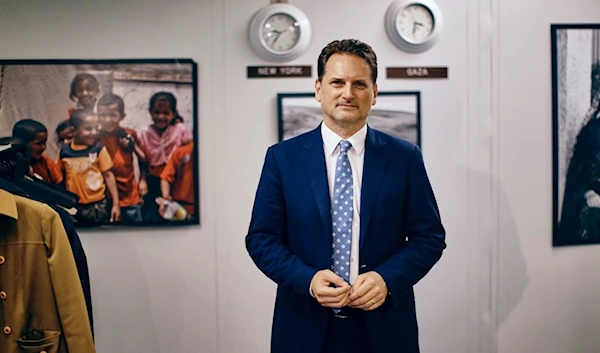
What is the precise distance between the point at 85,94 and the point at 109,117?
5.9 inches

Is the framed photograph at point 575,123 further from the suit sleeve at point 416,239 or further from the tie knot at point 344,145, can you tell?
the tie knot at point 344,145

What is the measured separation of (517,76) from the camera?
2785 millimetres

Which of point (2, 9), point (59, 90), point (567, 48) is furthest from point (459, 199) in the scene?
point (2, 9)

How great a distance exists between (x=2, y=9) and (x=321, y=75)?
166cm

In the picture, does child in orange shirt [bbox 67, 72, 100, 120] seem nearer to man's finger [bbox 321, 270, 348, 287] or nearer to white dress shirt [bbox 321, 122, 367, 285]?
white dress shirt [bbox 321, 122, 367, 285]

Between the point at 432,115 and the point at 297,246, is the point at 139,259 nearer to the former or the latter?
the point at 297,246

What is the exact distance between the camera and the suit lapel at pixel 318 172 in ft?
5.70

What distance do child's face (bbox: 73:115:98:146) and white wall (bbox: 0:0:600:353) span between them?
0.99ft

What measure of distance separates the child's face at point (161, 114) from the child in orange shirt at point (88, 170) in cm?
26

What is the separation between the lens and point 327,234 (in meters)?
1.73

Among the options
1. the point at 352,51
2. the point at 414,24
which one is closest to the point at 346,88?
the point at 352,51

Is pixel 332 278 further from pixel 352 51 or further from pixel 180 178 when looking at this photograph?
pixel 180 178

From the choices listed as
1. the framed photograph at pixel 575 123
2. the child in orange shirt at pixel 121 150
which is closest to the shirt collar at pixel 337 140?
the child in orange shirt at pixel 121 150

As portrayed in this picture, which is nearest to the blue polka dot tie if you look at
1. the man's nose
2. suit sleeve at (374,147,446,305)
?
suit sleeve at (374,147,446,305)
